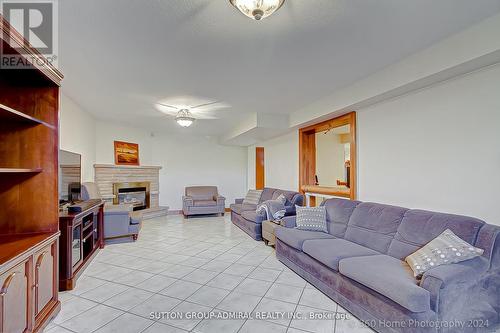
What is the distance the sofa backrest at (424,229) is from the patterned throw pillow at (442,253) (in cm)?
9

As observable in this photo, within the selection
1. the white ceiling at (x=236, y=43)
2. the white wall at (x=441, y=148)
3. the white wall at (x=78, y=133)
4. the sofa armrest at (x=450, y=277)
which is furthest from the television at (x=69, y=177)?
the white wall at (x=441, y=148)

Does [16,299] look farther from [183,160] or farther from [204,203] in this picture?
[183,160]

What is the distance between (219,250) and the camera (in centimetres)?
415

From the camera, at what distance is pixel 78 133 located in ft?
15.3

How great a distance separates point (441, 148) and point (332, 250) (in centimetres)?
165

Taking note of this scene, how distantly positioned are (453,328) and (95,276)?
3.68 metres

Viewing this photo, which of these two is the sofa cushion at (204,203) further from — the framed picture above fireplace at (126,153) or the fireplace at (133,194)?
the framed picture above fireplace at (126,153)

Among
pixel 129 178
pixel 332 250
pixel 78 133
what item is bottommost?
pixel 332 250

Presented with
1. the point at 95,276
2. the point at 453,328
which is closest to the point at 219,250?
the point at 95,276

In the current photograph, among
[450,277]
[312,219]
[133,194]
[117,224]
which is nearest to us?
[450,277]

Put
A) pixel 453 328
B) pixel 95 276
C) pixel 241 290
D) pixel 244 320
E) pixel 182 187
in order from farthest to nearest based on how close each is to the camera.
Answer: pixel 182 187
pixel 95 276
pixel 241 290
pixel 244 320
pixel 453 328

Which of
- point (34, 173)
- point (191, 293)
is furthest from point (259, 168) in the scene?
point (34, 173)

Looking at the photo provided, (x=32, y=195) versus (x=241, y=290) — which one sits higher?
(x=32, y=195)

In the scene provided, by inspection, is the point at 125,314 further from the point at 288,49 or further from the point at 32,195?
the point at 288,49
